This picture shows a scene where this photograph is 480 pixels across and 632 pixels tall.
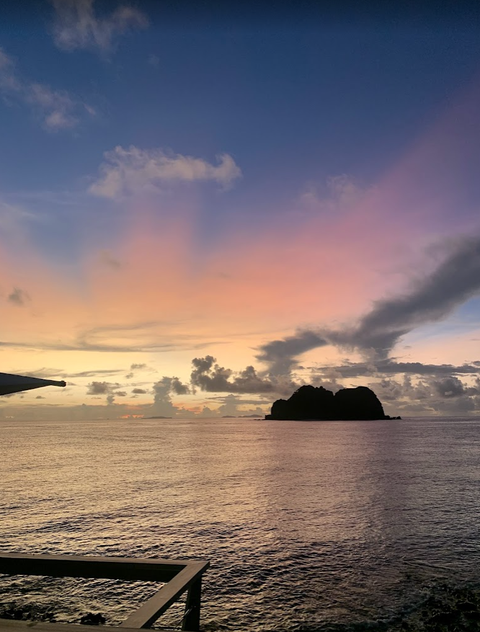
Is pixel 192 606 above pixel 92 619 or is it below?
above

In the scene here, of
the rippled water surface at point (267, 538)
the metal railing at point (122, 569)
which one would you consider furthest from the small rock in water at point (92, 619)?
the metal railing at point (122, 569)

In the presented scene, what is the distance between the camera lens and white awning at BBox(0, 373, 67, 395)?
955cm

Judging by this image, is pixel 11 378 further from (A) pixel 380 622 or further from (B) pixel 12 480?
(B) pixel 12 480

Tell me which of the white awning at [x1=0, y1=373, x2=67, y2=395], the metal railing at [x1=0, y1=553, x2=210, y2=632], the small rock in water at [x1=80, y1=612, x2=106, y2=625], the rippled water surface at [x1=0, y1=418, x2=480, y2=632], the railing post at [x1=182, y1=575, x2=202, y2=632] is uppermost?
the white awning at [x1=0, y1=373, x2=67, y2=395]

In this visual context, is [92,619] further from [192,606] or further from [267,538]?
[267,538]

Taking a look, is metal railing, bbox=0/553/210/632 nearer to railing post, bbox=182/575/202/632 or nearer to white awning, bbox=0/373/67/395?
railing post, bbox=182/575/202/632

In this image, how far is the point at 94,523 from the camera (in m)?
24.9

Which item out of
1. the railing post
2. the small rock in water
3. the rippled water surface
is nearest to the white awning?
the railing post

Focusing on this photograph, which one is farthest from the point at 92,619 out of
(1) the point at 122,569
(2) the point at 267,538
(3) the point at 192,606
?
(2) the point at 267,538

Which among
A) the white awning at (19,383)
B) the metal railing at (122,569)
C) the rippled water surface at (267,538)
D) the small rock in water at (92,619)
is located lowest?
the rippled water surface at (267,538)

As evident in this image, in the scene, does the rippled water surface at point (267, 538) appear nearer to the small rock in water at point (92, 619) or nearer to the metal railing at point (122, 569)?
the small rock in water at point (92, 619)

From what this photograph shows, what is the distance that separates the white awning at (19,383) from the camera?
31.3 ft

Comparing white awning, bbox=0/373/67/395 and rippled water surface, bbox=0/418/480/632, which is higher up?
white awning, bbox=0/373/67/395

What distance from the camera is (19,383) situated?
9.62m
